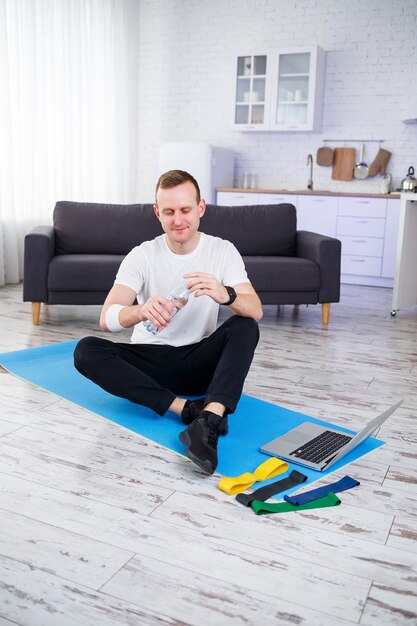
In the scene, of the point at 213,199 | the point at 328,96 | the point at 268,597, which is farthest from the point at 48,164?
the point at 268,597

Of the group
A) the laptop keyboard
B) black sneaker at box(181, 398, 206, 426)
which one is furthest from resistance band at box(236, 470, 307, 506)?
black sneaker at box(181, 398, 206, 426)

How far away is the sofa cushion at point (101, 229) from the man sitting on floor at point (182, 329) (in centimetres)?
188

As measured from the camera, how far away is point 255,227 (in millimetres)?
4465

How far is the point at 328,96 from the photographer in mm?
6453

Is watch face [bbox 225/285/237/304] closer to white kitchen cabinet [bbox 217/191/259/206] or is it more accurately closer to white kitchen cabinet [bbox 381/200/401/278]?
white kitchen cabinet [bbox 381/200/401/278]

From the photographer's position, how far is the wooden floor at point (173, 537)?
4.46 feet

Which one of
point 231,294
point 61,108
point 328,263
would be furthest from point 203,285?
point 61,108

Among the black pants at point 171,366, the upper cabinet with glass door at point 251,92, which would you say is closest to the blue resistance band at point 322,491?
the black pants at point 171,366

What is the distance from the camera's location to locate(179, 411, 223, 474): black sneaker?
76.3 inches

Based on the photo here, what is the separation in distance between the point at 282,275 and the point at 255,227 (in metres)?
0.53

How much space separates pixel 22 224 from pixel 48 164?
2.14ft

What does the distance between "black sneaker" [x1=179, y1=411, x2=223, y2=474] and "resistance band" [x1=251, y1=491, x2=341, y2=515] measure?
0.21 meters

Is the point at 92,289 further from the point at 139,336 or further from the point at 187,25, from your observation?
the point at 187,25

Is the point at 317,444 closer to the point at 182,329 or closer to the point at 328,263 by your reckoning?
the point at 182,329
